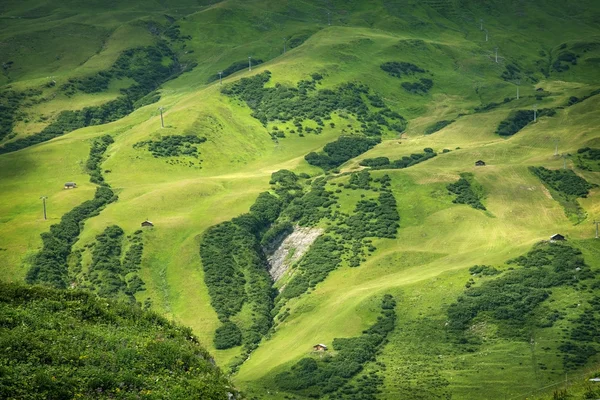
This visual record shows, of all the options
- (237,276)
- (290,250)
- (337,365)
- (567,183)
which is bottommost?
(290,250)

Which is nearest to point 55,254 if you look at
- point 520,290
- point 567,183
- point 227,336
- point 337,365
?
point 227,336

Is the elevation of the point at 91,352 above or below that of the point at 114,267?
above

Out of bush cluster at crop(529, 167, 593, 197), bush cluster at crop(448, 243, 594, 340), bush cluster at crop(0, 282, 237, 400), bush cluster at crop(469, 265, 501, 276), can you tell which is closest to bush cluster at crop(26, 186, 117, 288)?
bush cluster at crop(448, 243, 594, 340)

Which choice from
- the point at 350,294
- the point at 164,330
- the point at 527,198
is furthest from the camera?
the point at 527,198

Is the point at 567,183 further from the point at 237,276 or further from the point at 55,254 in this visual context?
the point at 55,254

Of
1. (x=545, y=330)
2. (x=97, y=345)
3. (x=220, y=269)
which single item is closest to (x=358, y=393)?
(x=545, y=330)

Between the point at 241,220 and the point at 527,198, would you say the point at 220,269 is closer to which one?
the point at 241,220

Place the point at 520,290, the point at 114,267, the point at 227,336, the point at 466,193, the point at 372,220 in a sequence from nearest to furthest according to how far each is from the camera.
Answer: the point at 520,290 < the point at 227,336 < the point at 114,267 < the point at 372,220 < the point at 466,193

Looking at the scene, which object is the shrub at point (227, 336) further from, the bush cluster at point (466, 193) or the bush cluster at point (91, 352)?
the bush cluster at point (91, 352)
